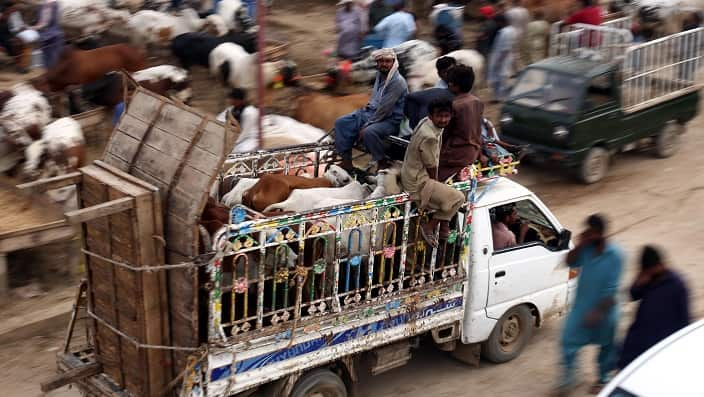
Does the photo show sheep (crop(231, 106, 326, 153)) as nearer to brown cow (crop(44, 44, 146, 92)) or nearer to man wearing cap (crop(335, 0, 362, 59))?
brown cow (crop(44, 44, 146, 92))

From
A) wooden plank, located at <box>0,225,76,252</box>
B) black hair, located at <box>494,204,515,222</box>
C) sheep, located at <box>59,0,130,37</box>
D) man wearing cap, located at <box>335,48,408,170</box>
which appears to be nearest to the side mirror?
black hair, located at <box>494,204,515,222</box>

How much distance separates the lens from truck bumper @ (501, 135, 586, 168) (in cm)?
1234

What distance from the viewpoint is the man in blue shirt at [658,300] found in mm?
6410

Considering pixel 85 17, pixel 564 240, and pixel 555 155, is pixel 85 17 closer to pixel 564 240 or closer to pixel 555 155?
pixel 555 155

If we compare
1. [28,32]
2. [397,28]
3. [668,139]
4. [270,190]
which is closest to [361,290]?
[270,190]

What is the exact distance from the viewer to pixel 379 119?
822 cm

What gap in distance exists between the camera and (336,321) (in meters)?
6.68

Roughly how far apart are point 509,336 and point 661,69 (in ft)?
23.1

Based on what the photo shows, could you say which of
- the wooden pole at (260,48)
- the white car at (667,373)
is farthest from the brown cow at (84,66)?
the white car at (667,373)

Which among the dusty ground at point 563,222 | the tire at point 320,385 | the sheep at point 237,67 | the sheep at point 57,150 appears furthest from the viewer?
the sheep at point 237,67

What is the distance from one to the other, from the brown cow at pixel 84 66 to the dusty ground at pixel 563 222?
5.53 ft

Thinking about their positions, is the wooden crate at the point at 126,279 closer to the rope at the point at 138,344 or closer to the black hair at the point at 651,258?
the rope at the point at 138,344

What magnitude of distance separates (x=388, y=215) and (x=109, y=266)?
210cm

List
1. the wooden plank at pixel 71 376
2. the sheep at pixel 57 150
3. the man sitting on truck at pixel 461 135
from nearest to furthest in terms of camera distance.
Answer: the wooden plank at pixel 71 376 → the man sitting on truck at pixel 461 135 → the sheep at pixel 57 150
